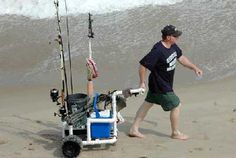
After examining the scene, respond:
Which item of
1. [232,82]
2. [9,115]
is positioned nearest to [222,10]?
[232,82]

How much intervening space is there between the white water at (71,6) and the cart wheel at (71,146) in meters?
7.50

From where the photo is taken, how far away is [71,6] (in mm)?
13969

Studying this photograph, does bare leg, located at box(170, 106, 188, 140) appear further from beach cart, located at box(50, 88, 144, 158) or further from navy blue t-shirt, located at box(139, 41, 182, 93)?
beach cart, located at box(50, 88, 144, 158)

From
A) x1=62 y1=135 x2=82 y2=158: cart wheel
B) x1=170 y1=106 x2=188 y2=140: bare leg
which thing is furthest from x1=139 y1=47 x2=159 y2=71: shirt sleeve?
x1=62 y1=135 x2=82 y2=158: cart wheel

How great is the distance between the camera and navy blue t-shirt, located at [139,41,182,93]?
6.29 metres

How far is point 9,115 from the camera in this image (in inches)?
313

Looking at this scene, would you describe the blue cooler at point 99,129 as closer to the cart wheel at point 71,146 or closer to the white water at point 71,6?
the cart wheel at point 71,146

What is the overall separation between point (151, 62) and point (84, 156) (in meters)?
1.21

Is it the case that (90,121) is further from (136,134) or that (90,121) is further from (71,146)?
(136,134)

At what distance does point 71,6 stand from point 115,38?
10.2 ft

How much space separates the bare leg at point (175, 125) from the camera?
648cm

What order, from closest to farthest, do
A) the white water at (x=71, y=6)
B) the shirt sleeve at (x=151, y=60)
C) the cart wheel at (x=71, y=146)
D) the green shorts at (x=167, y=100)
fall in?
the cart wheel at (x=71, y=146), the shirt sleeve at (x=151, y=60), the green shorts at (x=167, y=100), the white water at (x=71, y=6)

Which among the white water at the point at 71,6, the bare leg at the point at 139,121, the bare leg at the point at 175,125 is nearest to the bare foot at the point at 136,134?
the bare leg at the point at 139,121

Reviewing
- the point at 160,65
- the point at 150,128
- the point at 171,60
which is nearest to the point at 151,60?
the point at 160,65
